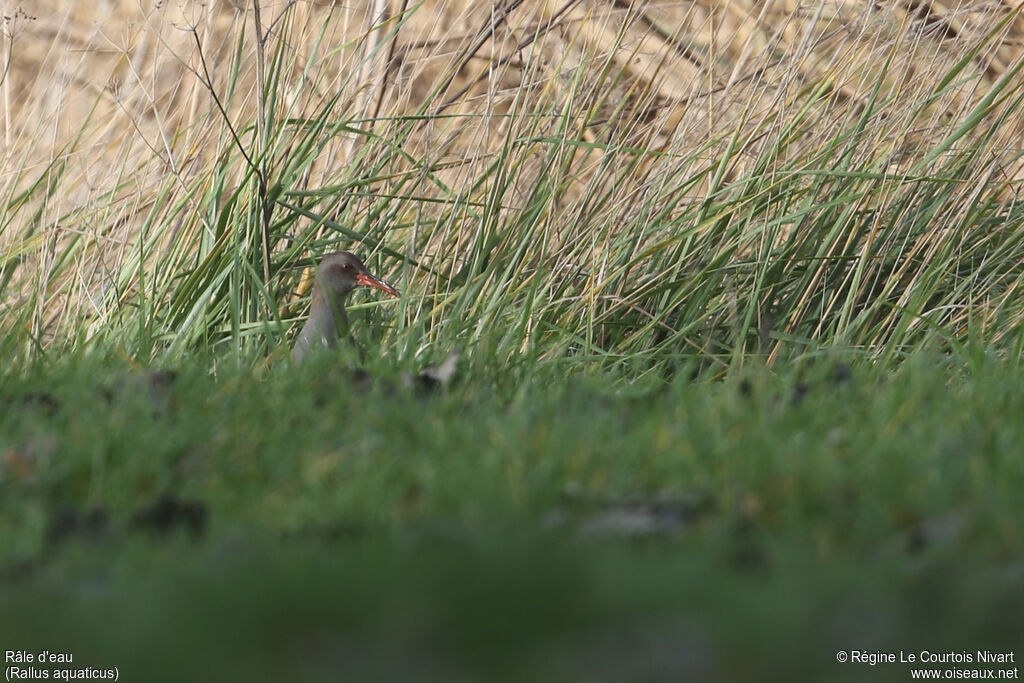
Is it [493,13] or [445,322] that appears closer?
[445,322]

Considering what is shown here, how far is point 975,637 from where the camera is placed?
141 cm

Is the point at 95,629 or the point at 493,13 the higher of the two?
the point at 493,13

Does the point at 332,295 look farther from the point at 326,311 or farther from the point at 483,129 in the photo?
the point at 483,129

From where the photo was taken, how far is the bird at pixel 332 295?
341cm

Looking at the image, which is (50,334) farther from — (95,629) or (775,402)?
(95,629)

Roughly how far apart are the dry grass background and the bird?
142 millimetres

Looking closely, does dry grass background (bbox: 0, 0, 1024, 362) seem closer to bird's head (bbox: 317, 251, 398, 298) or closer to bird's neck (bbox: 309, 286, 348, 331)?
bird's head (bbox: 317, 251, 398, 298)

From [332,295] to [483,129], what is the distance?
0.79 m

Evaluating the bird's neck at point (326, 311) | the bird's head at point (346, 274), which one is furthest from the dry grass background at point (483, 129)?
the bird's neck at point (326, 311)

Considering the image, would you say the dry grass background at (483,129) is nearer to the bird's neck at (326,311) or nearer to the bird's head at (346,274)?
the bird's head at (346,274)

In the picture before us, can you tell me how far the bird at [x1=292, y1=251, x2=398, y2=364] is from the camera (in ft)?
11.2

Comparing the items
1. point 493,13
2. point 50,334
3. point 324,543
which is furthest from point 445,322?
point 324,543

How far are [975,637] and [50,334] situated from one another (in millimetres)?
3282

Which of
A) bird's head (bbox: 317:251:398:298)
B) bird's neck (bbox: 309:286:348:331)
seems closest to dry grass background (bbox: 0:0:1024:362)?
bird's head (bbox: 317:251:398:298)
